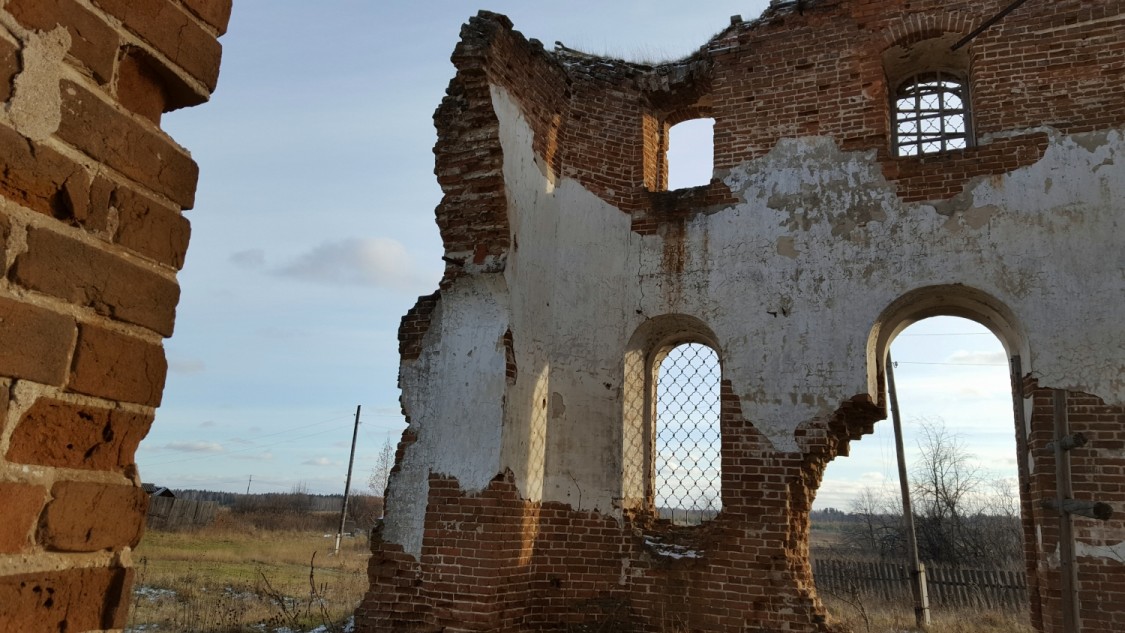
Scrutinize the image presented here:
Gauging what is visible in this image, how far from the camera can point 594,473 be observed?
7.84 meters

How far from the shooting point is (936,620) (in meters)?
11.4

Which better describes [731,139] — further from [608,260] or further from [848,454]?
[848,454]

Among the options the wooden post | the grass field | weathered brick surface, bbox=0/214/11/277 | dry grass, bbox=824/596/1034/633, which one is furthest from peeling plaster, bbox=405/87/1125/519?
weathered brick surface, bbox=0/214/11/277

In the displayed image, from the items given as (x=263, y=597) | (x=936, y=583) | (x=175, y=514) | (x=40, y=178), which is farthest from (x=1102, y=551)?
(x=175, y=514)

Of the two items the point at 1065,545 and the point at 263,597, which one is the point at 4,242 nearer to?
the point at 1065,545

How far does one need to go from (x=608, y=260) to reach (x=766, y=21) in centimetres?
314

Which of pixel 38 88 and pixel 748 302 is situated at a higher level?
pixel 748 302

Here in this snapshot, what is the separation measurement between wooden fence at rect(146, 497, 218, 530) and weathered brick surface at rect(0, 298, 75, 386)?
96.7 feet

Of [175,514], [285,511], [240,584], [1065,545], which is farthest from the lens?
[285,511]

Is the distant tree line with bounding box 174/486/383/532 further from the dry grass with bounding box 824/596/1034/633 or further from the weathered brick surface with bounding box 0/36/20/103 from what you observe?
the weathered brick surface with bounding box 0/36/20/103

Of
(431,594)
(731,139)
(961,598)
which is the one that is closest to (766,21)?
(731,139)

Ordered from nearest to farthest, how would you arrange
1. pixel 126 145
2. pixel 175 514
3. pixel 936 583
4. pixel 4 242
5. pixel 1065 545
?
pixel 4 242 < pixel 126 145 < pixel 1065 545 < pixel 936 583 < pixel 175 514

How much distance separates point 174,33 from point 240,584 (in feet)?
44.8

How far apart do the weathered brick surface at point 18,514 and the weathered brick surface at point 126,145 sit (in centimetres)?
57
